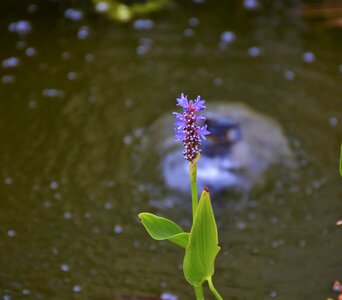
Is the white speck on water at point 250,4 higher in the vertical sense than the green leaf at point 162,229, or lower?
lower

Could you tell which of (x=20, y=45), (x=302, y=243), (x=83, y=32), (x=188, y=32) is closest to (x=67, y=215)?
(x=302, y=243)

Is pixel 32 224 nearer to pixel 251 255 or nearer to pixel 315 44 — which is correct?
pixel 251 255

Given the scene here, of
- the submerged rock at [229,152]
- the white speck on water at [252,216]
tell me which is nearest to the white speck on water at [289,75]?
the submerged rock at [229,152]

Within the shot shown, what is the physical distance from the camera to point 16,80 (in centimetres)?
495

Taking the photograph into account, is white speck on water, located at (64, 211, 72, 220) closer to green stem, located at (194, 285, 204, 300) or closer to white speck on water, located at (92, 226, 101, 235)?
white speck on water, located at (92, 226, 101, 235)

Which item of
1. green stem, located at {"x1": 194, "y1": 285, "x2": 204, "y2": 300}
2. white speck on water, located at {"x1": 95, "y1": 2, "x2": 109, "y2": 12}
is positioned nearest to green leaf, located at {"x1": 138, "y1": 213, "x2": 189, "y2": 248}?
green stem, located at {"x1": 194, "y1": 285, "x2": 204, "y2": 300}

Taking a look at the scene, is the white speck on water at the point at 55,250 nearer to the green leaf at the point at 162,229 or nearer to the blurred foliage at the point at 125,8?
the green leaf at the point at 162,229

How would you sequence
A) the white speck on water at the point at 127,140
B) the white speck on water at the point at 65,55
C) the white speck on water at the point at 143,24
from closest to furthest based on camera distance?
1. the white speck on water at the point at 127,140
2. the white speck on water at the point at 65,55
3. the white speck on water at the point at 143,24

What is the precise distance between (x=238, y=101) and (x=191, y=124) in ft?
8.91

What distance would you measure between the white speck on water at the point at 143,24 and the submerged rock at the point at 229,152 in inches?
50.3

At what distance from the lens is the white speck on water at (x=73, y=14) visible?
5621 mm

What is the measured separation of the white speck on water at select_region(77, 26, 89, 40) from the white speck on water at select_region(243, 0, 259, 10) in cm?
134

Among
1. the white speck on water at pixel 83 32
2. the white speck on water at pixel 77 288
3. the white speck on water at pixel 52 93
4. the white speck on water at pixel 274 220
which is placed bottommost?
the white speck on water at pixel 274 220

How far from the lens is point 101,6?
5695mm
